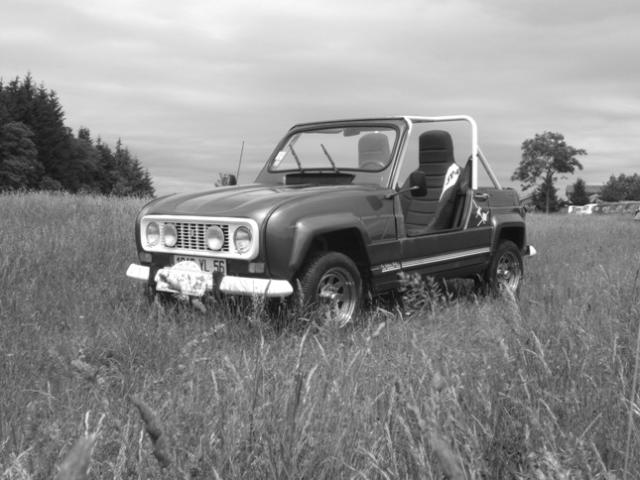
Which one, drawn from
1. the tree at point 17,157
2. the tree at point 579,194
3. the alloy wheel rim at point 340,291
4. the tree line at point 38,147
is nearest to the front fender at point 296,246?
the alloy wheel rim at point 340,291

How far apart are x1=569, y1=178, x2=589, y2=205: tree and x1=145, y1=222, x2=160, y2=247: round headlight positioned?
117 m

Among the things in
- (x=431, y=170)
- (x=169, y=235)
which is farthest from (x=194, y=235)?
(x=431, y=170)

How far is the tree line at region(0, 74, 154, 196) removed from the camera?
59169 mm

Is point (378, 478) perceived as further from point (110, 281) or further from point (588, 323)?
point (110, 281)

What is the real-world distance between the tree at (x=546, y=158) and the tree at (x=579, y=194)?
97.7ft

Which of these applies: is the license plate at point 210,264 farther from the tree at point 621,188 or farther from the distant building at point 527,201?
the tree at point 621,188

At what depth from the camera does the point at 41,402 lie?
8.30ft

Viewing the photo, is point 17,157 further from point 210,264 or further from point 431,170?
point 210,264

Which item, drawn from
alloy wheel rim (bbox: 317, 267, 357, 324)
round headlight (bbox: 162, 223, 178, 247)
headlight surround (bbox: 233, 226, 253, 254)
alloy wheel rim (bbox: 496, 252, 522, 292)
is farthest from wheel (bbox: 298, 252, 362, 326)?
alloy wheel rim (bbox: 496, 252, 522, 292)

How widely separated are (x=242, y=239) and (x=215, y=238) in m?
0.24

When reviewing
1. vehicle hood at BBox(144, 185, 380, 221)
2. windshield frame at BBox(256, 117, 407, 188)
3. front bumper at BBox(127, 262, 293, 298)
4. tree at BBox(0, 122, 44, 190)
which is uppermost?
tree at BBox(0, 122, 44, 190)

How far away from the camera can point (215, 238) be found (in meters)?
4.58

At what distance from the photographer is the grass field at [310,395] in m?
1.42

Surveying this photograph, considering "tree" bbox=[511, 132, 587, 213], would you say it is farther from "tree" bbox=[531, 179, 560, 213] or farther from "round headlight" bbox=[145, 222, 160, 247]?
"round headlight" bbox=[145, 222, 160, 247]
